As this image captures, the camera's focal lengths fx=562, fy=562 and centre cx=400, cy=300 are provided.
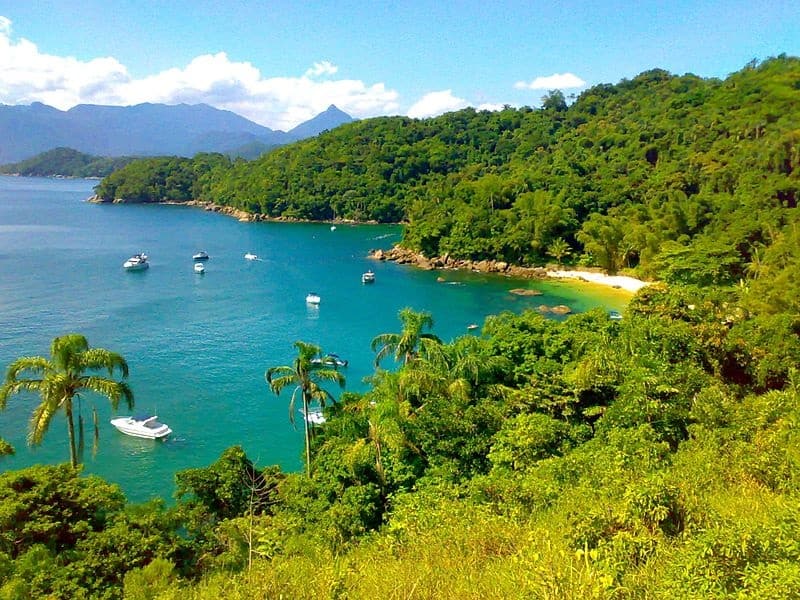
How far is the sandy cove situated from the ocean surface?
7.66ft

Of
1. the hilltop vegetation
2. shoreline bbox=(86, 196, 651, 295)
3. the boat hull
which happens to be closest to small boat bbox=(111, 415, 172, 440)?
the hilltop vegetation

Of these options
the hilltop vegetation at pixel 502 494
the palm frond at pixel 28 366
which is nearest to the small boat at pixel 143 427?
the hilltop vegetation at pixel 502 494

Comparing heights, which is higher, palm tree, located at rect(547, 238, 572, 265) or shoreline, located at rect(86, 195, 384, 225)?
shoreline, located at rect(86, 195, 384, 225)

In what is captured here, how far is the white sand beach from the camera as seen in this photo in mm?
47219

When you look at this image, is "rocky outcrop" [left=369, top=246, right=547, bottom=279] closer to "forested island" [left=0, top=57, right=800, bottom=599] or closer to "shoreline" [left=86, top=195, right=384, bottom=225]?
"forested island" [left=0, top=57, right=800, bottom=599]

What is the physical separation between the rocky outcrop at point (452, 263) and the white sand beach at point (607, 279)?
183 centimetres

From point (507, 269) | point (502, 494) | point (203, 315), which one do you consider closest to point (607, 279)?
point (507, 269)

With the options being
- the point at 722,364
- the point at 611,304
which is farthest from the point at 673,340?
the point at 611,304

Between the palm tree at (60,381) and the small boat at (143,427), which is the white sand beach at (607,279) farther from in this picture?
the palm tree at (60,381)

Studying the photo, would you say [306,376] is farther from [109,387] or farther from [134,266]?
[134,266]

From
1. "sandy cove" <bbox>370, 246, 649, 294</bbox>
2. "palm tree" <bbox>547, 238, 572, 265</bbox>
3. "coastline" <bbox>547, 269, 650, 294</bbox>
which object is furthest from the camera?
"palm tree" <bbox>547, 238, 572, 265</bbox>

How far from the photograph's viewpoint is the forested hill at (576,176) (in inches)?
1954

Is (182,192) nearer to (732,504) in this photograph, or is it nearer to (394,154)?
(394,154)

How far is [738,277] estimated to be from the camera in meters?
39.7
